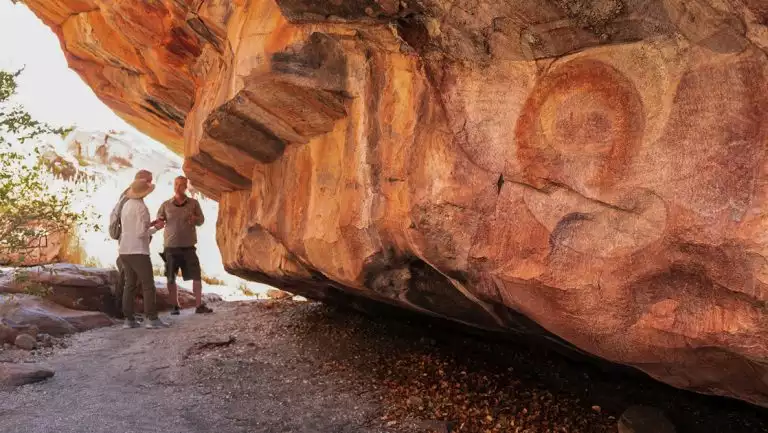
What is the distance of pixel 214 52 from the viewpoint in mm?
6469

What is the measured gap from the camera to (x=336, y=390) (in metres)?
5.01

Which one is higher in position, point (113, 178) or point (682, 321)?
point (113, 178)

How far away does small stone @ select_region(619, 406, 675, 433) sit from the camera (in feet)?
13.1

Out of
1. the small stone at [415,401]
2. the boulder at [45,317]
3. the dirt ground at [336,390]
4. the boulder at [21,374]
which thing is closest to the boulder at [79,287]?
the boulder at [45,317]

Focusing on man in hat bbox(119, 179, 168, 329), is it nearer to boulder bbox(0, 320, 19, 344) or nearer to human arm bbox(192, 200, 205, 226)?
human arm bbox(192, 200, 205, 226)

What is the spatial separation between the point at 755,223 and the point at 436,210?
1.53 metres

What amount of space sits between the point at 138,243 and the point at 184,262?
1.30 metres

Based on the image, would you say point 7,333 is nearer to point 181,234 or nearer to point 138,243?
point 138,243

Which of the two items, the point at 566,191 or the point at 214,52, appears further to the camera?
the point at 214,52

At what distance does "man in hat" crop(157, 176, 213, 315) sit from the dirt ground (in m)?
1.77

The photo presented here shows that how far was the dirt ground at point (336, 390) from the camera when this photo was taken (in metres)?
4.36

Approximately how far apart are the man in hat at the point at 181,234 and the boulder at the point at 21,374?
313 cm

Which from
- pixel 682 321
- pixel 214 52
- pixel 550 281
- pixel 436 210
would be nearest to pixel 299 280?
pixel 214 52

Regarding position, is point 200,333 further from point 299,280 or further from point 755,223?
point 755,223
